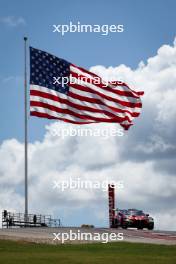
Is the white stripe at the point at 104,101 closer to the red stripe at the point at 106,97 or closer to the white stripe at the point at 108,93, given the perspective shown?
the red stripe at the point at 106,97

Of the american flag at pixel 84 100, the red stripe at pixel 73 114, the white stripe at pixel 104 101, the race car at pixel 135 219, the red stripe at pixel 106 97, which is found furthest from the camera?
the race car at pixel 135 219

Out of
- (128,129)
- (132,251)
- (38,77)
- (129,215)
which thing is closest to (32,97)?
(38,77)

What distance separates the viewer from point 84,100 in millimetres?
40469

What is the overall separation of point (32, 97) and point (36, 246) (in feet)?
49.4

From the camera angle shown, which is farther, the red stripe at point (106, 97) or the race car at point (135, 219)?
the race car at point (135, 219)

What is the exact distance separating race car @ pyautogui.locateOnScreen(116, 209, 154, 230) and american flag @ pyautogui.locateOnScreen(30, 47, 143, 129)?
9949 mm

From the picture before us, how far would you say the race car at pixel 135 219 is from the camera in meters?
47.1

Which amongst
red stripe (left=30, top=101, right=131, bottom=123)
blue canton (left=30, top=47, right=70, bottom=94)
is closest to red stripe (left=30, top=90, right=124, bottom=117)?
red stripe (left=30, top=101, right=131, bottom=123)

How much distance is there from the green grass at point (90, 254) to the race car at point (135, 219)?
712 inches

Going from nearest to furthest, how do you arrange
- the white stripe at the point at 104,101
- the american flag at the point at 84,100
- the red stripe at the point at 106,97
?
the american flag at the point at 84,100, the white stripe at the point at 104,101, the red stripe at the point at 106,97

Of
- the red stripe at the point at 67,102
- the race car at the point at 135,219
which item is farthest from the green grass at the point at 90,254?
the race car at the point at 135,219

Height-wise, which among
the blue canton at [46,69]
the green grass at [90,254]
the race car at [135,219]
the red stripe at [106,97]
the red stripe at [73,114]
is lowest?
the green grass at [90,254]

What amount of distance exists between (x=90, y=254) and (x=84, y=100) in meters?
18.6

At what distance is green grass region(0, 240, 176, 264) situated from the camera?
20078mm
